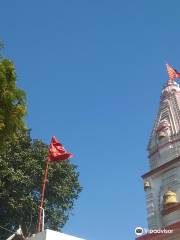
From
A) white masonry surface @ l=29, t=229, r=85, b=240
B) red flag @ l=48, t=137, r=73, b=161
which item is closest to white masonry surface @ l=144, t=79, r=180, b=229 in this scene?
red flag @ l=48, t=137, r=73, b=161

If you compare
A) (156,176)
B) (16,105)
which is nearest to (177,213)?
(156,176)

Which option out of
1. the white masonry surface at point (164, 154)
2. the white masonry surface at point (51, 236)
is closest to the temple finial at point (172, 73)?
the white masonry surface at point (164, 154)

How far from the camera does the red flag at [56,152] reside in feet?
66.8

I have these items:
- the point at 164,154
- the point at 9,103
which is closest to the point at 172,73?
the point at 164,154

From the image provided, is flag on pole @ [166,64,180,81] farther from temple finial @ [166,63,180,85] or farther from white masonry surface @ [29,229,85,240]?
white masonry surface @ [29,229,85,240]

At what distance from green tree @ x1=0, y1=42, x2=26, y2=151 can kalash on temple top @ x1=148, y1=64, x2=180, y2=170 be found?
13.5 m

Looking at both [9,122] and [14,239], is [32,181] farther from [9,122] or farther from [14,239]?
[9,122]

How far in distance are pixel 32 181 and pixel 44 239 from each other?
38.3 feet

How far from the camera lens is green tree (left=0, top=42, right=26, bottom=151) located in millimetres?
12742

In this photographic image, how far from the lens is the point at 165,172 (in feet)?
81.4

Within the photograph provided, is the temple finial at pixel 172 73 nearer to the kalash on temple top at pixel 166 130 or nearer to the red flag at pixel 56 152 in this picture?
the kalash on temple top at pixel 166 130

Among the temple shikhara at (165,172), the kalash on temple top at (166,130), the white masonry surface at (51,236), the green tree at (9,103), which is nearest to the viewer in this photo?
the green tree at (9,103)

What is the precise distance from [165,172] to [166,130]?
2.65 m

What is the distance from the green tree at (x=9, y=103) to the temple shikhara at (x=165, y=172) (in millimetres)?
11343
